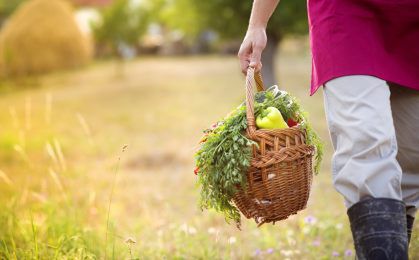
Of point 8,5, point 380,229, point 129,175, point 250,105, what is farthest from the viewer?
point 8,5

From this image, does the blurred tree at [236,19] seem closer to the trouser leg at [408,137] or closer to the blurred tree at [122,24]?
the trouser leg at [408,137]

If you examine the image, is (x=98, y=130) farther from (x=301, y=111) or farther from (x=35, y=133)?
(x=301, y=111)

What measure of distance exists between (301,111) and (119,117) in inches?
320

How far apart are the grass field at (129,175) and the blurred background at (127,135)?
17 millimetres

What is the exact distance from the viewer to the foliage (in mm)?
1705

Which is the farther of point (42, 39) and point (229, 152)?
point (42, 39)

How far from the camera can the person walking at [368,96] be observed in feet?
4.86

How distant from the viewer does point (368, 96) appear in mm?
1546

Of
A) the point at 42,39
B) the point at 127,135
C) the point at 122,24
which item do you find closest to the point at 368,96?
the point at 127,135

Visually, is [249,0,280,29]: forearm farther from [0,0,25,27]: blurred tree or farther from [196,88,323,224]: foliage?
[0,0,25,27]: blurred tree

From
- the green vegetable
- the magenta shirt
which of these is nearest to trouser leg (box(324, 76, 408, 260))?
the magenta shirt

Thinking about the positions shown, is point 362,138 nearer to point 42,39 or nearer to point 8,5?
point 42,39

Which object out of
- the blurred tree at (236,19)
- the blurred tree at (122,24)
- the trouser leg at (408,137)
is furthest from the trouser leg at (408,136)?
the blurred tree at (122,24)

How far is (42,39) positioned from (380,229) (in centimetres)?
1335
